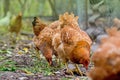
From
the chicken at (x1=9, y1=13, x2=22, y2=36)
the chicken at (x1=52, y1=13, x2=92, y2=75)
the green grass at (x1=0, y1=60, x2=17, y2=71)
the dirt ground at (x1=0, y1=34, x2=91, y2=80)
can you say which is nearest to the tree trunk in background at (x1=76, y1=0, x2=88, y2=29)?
the chicken at (x1=9, y1=13, x2=22, y2=36)

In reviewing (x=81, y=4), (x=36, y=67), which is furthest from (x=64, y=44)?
(x=81, y=4)

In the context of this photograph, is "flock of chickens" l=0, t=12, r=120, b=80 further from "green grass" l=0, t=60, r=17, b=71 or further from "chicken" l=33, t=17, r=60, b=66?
"green grass" l=0, t=60, r=17, b=71

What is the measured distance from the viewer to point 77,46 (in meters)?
5.34

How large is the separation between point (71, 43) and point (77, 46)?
0.61ft

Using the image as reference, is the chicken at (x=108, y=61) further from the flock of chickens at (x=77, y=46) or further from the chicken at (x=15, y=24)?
the chicken at (x=15, y=24)

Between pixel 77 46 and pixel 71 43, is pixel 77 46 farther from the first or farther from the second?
pixel 71 43

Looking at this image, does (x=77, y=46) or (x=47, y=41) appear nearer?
(x=77, y=46)

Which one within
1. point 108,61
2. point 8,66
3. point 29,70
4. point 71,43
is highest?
point 8,66

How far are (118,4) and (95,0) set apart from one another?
628 mm

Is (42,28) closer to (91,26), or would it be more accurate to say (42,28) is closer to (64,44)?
(64,44)

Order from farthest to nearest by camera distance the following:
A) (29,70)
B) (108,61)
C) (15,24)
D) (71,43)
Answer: (15,24)
(29,70)
(71,43)
(108,61)

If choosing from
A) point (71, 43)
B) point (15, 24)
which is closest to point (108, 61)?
point (71, 43)

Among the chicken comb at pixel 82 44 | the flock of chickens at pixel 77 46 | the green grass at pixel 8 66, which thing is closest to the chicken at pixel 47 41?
the flock of chickens at pixel 77 46

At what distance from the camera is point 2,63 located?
7223mm
